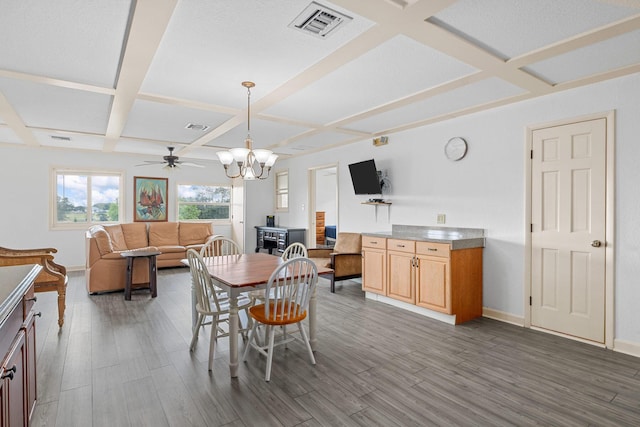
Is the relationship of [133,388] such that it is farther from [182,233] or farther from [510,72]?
[182,233]

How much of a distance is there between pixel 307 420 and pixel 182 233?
245 inches

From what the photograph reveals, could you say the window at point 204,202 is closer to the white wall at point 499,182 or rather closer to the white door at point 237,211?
the white door at point 237,211

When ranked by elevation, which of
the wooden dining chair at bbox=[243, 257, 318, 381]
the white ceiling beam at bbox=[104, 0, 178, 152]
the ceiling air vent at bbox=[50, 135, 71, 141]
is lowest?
the wooden dining chair at bbox=[243, 257, 318, 381]

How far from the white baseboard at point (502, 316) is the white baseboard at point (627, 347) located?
0.80m

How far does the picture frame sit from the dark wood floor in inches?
158

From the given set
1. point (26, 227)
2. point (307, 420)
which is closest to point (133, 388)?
point (307, 420)

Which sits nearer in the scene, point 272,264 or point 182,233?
point 272,264

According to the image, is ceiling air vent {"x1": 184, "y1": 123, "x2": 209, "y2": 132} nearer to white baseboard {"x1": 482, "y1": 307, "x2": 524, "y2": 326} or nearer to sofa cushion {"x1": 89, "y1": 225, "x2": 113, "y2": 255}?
sofa cushion {"x1": 89, "y1": 225, "x2": 113, "y2": 255}

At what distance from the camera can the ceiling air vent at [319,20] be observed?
204 cm

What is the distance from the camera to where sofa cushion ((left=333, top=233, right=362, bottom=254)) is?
5508mm

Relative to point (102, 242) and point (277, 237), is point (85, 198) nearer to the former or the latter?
point (102, 242)

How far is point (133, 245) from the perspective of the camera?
22.7 ft

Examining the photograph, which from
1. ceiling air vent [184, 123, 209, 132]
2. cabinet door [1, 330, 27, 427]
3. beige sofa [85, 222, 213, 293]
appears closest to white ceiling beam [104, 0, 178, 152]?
ceiling air vent [184, 123, 209, 132]

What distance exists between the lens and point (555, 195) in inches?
138
